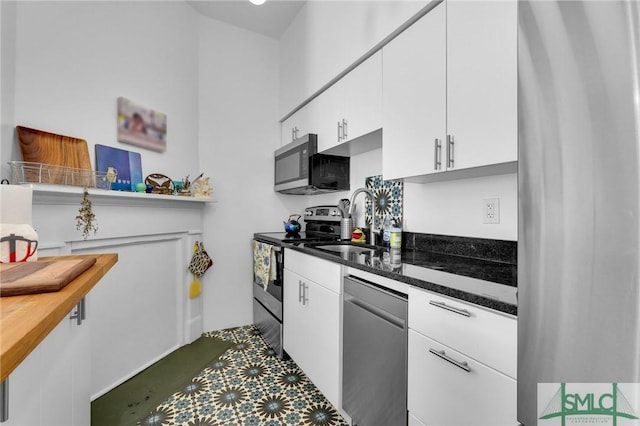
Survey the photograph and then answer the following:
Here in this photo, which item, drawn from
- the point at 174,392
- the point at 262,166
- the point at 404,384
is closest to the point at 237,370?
the point at 174,392

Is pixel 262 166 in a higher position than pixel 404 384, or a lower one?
higher

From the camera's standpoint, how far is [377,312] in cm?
125

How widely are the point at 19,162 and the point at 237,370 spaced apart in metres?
1.79

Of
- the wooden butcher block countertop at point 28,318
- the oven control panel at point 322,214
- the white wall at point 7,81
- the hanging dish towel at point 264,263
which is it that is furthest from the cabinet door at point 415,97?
the white wall at point 7,81

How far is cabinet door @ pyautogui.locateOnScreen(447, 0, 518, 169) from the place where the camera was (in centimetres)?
104

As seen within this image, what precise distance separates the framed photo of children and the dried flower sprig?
22.9 inches

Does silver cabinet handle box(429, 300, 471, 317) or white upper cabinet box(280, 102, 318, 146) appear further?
white upper cabinet box(280, 102, 318, 146)

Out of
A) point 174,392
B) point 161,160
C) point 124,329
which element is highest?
point 161,160

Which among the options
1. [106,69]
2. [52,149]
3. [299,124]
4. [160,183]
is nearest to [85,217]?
[52,149]

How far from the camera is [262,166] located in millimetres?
2986

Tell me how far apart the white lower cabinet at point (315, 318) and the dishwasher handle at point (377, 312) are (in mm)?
95

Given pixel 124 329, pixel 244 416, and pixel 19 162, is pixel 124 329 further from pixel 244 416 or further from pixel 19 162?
pixel 19 162

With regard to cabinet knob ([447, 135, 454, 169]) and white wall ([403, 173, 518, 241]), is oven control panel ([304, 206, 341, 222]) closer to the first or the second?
white wall ([403, 173, 518, 241])

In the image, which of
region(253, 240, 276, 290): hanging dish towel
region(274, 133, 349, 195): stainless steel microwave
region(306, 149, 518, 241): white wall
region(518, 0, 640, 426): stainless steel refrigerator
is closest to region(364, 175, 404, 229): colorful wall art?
region(306, 149, 518, 241): white wall
